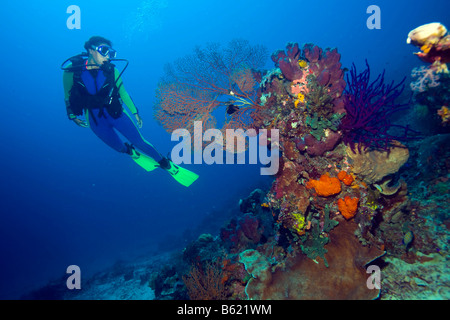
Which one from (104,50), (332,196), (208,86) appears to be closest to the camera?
(332,196)

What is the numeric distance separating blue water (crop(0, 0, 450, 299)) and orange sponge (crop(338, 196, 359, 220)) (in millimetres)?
20231

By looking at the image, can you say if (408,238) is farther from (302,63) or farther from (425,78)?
(302,63)

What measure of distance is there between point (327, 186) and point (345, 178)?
1.13 ft

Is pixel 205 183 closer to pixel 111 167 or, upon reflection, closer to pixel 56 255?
pixel 56 255

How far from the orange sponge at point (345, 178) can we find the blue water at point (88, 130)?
20.2 metres

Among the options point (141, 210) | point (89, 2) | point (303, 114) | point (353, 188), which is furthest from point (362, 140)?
point (89, 2)

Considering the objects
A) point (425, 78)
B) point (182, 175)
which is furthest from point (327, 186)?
point (182, 175)

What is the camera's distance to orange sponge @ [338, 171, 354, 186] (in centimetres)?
349

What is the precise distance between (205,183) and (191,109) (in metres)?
42.4

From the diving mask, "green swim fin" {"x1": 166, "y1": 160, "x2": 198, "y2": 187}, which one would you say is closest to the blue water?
"green swim fin" {"x1": 166, "y1": 160, "x2": 198, "y2": 187}

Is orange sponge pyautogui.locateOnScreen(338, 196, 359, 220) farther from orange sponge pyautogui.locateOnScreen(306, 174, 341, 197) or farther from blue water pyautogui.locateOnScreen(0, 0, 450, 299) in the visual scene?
blue water pyautogui.locateOnScreen(0, 0, 450, 299)

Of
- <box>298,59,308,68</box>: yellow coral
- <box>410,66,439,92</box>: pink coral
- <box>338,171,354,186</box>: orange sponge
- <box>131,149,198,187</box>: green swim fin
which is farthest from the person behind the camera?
<box>131,149,198,187</box>: green swim fin

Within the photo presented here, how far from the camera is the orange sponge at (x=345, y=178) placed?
11.4ft

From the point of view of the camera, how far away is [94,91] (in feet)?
18.8
